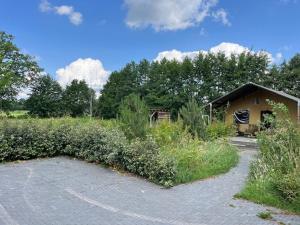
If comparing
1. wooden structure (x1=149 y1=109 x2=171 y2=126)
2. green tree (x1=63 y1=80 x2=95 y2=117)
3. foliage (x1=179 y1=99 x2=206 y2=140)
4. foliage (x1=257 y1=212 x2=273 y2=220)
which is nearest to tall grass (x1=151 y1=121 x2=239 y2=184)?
wooden structure (x1=149 y1=109 x2=171 y2=126)

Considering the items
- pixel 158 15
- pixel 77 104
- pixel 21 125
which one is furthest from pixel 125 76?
pixel 21 125

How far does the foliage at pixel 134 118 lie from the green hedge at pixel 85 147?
347 millimetres

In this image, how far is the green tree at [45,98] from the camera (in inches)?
1874

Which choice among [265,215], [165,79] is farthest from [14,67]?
[265,215]

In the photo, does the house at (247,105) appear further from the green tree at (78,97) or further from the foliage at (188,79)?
the green tree at (78,97)

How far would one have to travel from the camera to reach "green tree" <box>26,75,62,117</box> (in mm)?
47588

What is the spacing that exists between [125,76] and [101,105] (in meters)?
6.09

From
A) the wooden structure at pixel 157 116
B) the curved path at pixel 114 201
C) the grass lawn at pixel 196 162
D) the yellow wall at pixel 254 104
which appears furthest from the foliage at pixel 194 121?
the yellow wall at pixel 254 104

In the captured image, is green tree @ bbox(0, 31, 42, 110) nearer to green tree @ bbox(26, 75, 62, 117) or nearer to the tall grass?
green tree @ bbox(26, 75, 62, 117)

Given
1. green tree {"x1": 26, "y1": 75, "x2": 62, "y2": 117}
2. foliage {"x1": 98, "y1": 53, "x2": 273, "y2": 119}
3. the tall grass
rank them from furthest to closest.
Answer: green tree {"x1": 26, "y1": 75, "x2": 62, "y2": 117}
foliage {"x1": 98, "y1": 53, "x2": 273, "y2": 119}
the tall grass

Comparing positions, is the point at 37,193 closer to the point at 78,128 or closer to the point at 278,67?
the point at 78,128

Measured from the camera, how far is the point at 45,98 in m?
48.5

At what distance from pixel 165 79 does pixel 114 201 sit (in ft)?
123

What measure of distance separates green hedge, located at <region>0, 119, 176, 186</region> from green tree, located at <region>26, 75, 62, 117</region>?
3675cm
